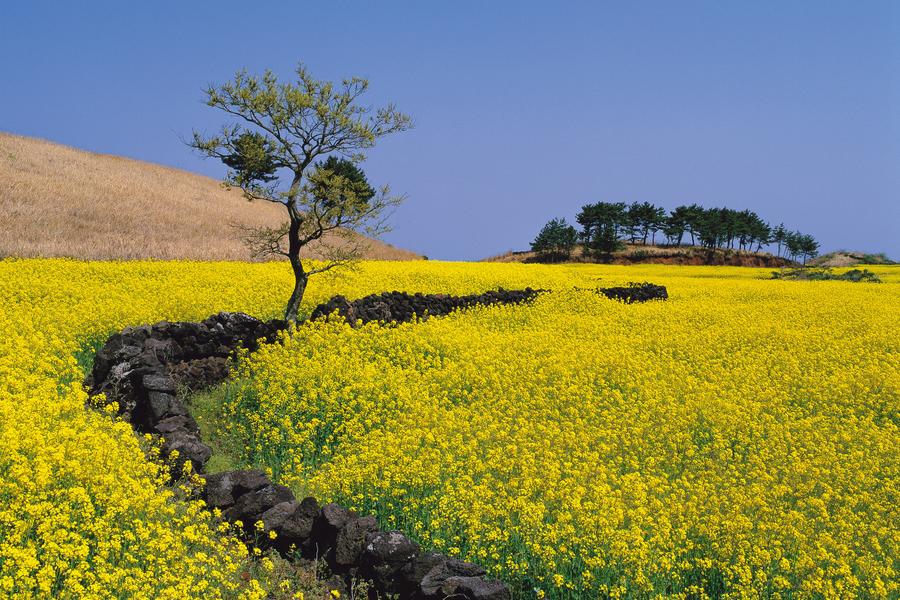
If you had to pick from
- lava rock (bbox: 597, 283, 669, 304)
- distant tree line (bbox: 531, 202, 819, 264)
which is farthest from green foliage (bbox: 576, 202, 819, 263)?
lava rock (bbox: 597, 283, 669, 304)

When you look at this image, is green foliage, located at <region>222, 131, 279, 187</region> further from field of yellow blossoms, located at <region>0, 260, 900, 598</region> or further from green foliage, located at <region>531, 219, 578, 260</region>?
green foliage, located at <region>531, 219, 578, 260</region>

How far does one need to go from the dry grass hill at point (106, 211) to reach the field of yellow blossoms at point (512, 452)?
13.3 metres

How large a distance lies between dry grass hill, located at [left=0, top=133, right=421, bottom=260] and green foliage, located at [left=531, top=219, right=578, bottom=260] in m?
34.3

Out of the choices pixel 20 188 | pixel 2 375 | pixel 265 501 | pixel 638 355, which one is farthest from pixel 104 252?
pixel 265 501

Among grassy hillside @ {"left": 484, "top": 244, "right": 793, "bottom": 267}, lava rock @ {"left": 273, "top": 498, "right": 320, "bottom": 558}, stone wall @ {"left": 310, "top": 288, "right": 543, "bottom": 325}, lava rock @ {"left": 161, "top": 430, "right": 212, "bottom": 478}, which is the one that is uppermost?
grassy hillside @ {"left": 484, "top": 244, "right": 793, "bottom": 267}

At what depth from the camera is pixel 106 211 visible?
4344 cm

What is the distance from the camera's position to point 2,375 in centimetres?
1225

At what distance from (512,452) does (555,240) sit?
276 feet

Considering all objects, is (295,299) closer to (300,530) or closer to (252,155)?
(252,155)

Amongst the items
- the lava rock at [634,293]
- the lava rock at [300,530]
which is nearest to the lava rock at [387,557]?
the lava rock at [300,530]

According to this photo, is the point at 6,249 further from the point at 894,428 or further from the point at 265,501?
the point at 894,428

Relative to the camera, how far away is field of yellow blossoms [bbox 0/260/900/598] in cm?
791

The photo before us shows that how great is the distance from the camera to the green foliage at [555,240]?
93.2 meters

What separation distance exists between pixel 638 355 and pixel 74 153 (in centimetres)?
5982
